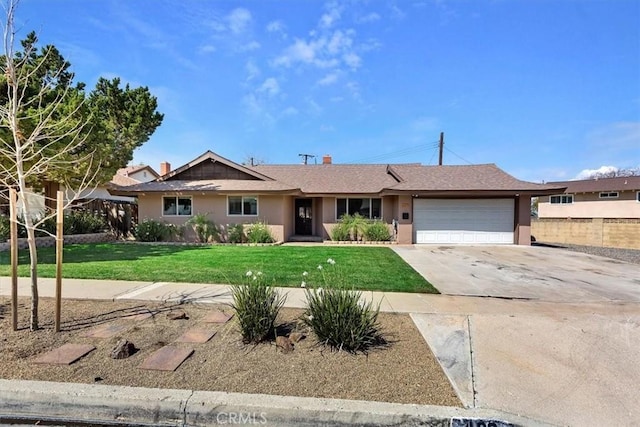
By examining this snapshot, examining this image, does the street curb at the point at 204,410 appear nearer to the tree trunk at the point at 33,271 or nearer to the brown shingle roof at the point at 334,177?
the tree trunk at the point at 33,271

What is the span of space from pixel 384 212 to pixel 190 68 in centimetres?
1131

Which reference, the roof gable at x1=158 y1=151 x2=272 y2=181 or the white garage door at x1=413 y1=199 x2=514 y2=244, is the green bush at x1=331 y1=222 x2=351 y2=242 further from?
the roof gable at x1=158 y1=151 x2=272 y2=181

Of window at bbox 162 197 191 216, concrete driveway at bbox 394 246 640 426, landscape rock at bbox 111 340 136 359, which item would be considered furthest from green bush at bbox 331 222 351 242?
landscape rock at bbox 111 340 136 359

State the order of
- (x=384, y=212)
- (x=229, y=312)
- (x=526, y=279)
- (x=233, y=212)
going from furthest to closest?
(x=384, y=212), (x=233, y=212), (x=526, y=279), (x=229, y=312)

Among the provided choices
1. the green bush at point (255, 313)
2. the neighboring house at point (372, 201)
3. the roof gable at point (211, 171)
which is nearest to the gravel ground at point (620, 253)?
the neighboring house at point (372, 201)

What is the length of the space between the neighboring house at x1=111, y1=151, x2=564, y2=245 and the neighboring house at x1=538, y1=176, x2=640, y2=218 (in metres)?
15.0

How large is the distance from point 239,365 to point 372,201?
1563cm

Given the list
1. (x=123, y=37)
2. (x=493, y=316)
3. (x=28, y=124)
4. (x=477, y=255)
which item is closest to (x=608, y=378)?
(x=493, y=316)

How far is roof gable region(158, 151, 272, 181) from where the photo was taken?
17.9 metres

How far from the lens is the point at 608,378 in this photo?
3473mm

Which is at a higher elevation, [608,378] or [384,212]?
[384,212]

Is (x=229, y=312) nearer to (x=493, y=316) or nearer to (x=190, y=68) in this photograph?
(x=493, y=316)

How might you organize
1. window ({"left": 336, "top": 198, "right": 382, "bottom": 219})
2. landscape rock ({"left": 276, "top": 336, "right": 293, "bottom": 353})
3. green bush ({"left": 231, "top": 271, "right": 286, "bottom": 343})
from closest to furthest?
1. landscape rock ({"left": 276, "top": 336, "right": 293, "bottom": 353})
2. green bush ({"left": 231, "top": 271, "right": 286, "bottom": 343})
3. window ({"left": 336, "top": 198, "right": 382, "bottom": 219})

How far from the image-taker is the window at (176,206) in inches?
672
